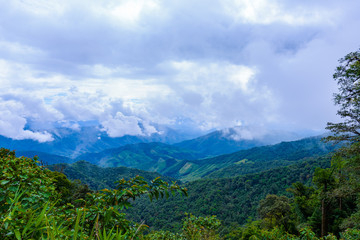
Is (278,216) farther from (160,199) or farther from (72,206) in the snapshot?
Answer: (72,206)

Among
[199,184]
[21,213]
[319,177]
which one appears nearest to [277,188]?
[199,184]

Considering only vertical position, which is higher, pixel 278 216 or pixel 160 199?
pixel 160 199

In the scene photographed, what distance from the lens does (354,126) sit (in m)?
12.0

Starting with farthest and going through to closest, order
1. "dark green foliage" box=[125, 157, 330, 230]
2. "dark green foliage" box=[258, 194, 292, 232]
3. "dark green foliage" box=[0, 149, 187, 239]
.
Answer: "dark green foliage" box=[125, 157, 330, 230] → "dark green foliage" box=[258, 194, 292, 232] → "dark green foliage" box=[0, 149, 187, 239]

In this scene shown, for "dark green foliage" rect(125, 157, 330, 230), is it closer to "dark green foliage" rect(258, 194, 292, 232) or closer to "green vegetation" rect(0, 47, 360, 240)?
"dark green foliage" rect(258, 194, 292, 232)

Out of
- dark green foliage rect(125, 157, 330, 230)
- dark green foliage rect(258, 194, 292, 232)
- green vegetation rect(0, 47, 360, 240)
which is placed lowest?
dark green foliage rect(125, 157, 330, 230)

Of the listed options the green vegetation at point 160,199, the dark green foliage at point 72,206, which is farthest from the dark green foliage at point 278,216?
the dark green foliage at point 72,206

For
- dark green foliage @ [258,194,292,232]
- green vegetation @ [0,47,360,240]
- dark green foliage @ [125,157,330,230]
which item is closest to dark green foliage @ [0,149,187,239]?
green vegetation @ [0,47,360,240]

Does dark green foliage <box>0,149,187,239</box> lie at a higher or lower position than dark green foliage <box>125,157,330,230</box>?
higher

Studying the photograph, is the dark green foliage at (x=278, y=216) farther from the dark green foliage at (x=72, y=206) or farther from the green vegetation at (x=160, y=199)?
the dark green foliage at (x=72, y=206)

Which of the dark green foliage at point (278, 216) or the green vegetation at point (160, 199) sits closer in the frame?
the green vegetation at point (160, 199)

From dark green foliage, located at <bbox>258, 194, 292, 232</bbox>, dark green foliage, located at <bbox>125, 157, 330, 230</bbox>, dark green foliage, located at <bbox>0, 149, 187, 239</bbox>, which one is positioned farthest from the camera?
dark green foliage, located at <bbox>125, 157, 330, 230</bbox>

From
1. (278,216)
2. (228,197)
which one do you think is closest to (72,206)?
(278,216)

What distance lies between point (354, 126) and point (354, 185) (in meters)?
3.79
